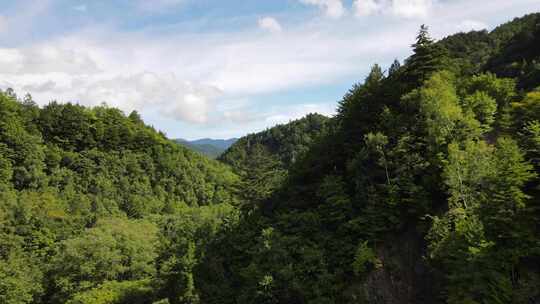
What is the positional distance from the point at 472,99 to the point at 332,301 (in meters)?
25.5

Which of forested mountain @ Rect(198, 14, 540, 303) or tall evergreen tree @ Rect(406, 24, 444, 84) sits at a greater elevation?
tall evergreen tree @ Rect(406, 24, 444, 84)

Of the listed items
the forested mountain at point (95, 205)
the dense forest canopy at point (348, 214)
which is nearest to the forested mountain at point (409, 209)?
the dense forest canopy at point (348, 214)

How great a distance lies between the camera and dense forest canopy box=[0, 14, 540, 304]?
97.9ft

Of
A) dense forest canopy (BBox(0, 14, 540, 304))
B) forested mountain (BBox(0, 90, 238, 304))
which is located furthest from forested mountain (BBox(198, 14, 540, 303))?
forested mountain (BBox(0, 90, 238, 304))

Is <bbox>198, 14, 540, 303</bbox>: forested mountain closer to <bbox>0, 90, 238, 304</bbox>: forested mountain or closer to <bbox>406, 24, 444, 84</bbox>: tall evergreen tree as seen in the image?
<bbox>406, 24, 444, 84</bbox>: tall evergreen tree

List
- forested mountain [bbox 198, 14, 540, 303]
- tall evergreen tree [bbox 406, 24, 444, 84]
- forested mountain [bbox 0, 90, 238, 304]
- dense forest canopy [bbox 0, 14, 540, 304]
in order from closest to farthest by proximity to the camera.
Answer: forested mountain [bbox 198, 14, 540, 303] < dense forest canopy [bbox 0, 14, 540, 304] < tall evergreen tree [bbox 406, 24, 444, 84] < forested mountain [bbox 0, 90, 238, 304]

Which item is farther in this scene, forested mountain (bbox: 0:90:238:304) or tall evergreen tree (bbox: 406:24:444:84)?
forested mountain (bbox: 0:90:238:304)

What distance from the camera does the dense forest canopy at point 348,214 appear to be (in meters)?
29.8

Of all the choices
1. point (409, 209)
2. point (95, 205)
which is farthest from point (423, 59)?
point (95, 205)

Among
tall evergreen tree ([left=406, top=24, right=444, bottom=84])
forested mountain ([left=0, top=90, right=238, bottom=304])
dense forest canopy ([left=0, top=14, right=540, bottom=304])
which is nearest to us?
dense forest canopy ([left=0, top=14, right=540, bottom=304])

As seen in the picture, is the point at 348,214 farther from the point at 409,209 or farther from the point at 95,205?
the point at 95,205

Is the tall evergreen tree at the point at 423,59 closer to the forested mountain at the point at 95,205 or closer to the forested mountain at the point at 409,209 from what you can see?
the forested mountain at the point at 409,209

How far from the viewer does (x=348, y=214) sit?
42.1 meters

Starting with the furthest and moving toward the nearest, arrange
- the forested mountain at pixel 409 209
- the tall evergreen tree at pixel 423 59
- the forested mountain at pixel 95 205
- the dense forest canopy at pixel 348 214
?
1. the forested mountain at pixel 95 205
2. the tall evergreen tree at pixel 423 59
3. the dense forest canopy at pixel 348 214
4. the forested mountain at pixel 409 209
